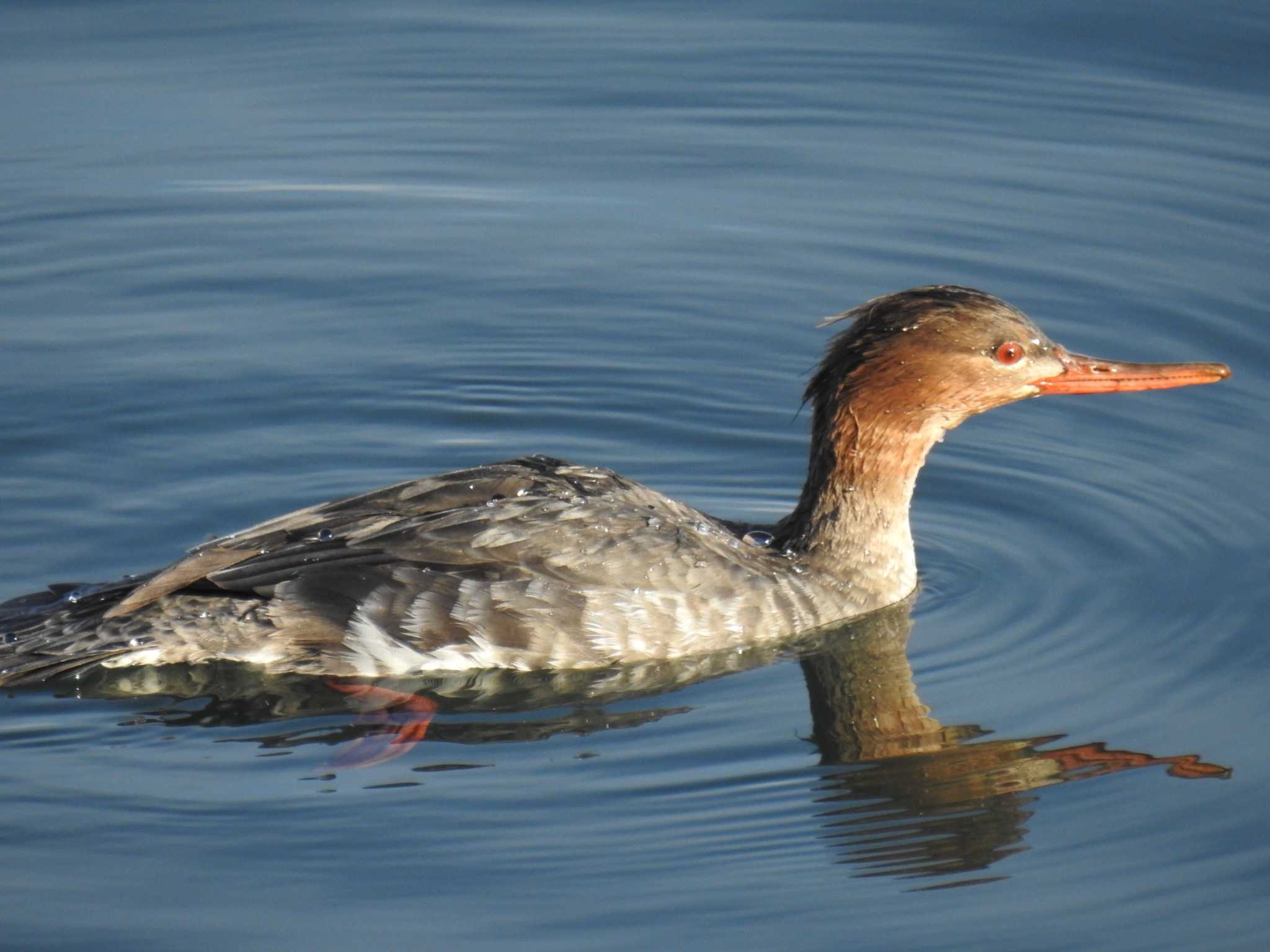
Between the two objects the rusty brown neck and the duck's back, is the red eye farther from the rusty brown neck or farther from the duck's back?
the duck's back

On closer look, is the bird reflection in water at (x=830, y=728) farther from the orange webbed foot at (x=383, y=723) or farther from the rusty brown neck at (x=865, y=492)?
the rusty brown neck at (x=865, y=492)

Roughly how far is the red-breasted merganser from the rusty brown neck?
0.01 m

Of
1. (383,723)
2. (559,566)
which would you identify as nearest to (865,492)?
(559,566)

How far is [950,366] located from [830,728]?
185cm

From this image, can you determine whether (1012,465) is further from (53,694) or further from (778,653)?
(53,694)

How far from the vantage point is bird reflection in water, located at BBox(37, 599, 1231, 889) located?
7.01 metres

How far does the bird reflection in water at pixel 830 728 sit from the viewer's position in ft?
23.0

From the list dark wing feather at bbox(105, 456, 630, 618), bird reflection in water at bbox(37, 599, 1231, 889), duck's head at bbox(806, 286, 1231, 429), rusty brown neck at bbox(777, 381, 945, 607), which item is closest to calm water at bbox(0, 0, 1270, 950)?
bird reflection in water at bbox(37, 599, 1231, 889)

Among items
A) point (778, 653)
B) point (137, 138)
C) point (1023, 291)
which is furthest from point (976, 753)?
point (137, 138)

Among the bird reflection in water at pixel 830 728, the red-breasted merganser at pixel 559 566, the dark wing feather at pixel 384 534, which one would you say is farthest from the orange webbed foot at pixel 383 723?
the dark wing feather at pixel 384 534

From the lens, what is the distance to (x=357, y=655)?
8016 mm

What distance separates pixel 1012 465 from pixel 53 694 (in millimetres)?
4841

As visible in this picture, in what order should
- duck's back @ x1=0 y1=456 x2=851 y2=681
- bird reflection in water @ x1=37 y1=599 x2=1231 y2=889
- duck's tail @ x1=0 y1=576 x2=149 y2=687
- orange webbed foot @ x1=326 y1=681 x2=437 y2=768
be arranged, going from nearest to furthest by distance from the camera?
bird reflection in water @ x1=37 y1=599 x2=1231 y2=889 < orange webbed foot @ x1=326 y1=681 x2=437 y2=768 < duck's tail @ x1=0 y1=576 x2=149 y2=687 < duck's back @ x1=0 y1=456 x2=851 y2=681

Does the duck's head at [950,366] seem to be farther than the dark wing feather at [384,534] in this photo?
Yes
